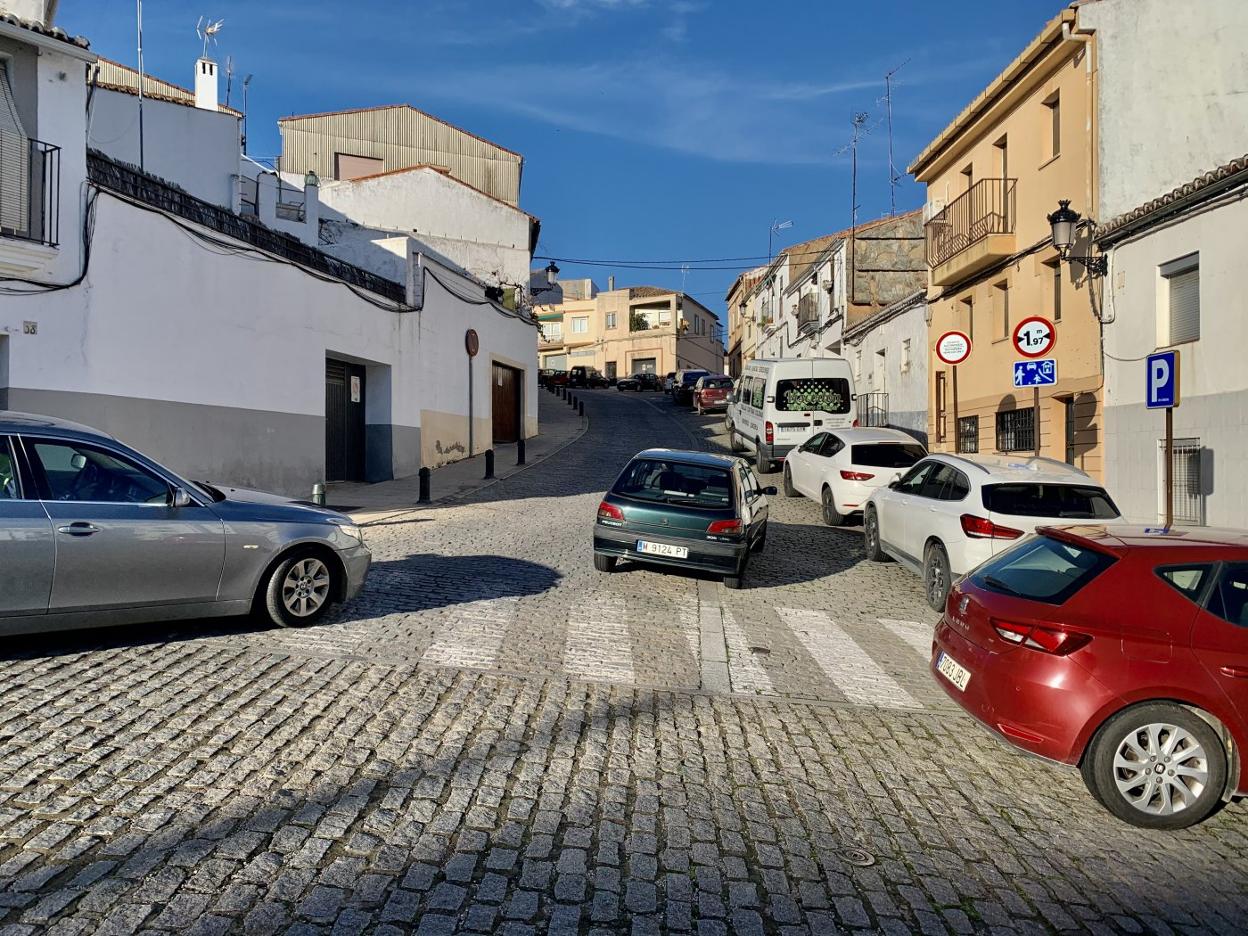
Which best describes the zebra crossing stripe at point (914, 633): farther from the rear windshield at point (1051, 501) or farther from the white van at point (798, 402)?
the white van at point (798, 402)

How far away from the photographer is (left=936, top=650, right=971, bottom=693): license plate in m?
5.03

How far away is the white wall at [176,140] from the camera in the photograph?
20859 mm

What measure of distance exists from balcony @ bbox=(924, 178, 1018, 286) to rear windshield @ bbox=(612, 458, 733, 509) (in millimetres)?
11062

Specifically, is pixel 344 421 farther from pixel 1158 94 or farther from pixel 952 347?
pixel 1158 94

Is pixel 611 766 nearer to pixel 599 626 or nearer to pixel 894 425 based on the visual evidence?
pixel 599 626

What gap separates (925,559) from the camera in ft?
31.9

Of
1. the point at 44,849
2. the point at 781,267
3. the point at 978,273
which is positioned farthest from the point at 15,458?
the point at 781,267

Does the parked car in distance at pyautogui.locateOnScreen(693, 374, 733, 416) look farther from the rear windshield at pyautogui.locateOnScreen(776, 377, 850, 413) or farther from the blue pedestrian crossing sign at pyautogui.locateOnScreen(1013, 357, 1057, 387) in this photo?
the blue pedestrian crossing sign at pyautogui.locateOnScreen(1013, 357, 1057, 387)

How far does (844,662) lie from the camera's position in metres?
7.24

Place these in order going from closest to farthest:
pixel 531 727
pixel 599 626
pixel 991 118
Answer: pixel 531 727 → pixel 599 626 → pixel 991 118

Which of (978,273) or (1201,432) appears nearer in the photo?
(1201,432)

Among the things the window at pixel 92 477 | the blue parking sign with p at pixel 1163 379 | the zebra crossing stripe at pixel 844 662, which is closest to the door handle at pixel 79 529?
the window at pixel 92 477

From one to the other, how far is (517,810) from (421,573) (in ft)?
18.8

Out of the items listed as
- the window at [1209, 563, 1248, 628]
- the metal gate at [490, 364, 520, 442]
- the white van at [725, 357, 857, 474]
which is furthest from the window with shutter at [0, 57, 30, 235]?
the metal gate at [490, 364, 520, 442]
